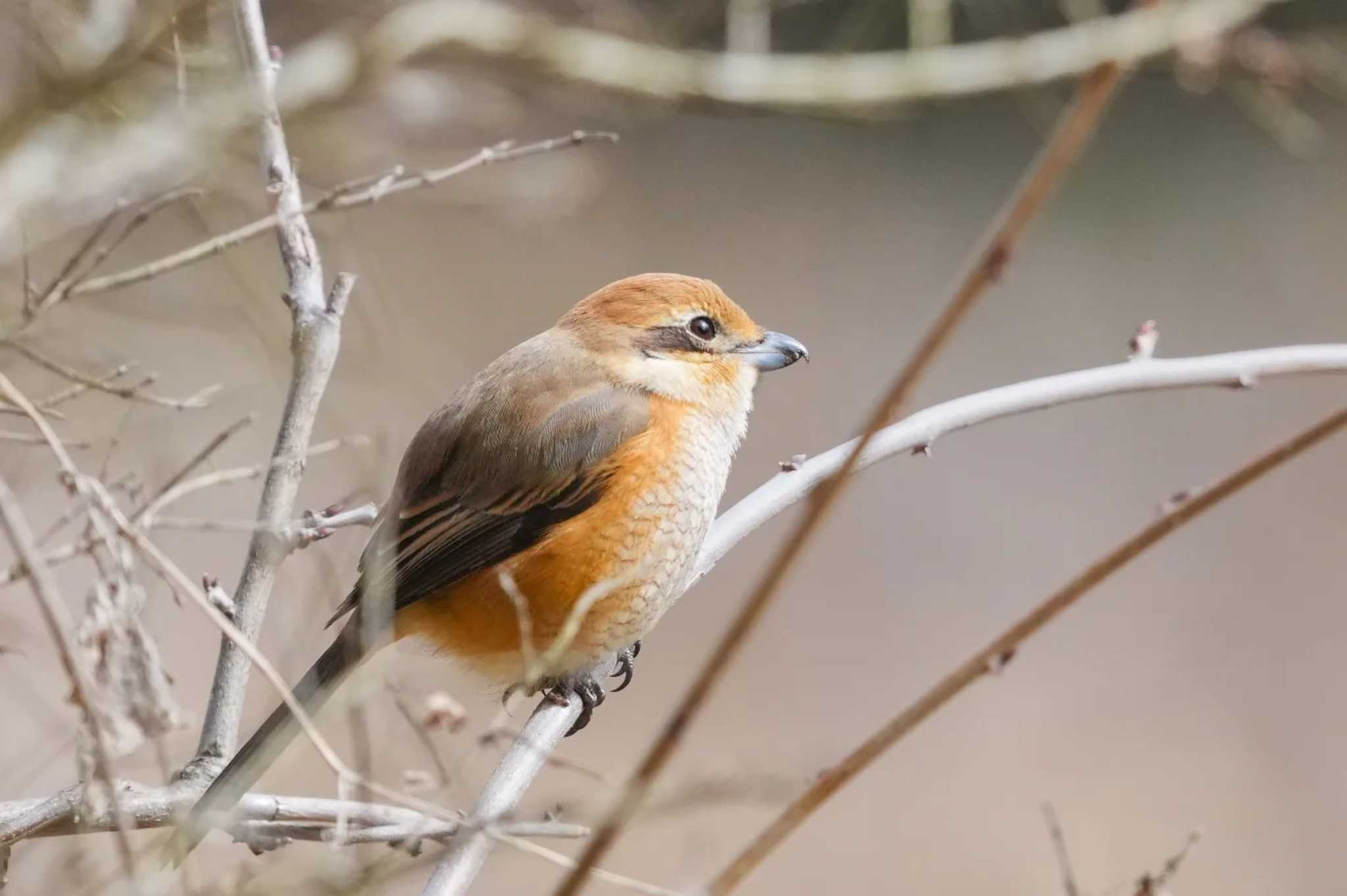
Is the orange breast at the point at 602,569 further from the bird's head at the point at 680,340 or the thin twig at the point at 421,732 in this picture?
the thin twig at the point at 421,732

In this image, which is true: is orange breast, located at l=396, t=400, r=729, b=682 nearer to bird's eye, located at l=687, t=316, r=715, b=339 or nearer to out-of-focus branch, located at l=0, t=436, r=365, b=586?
bird's eye, located at l=687, t=316, r=715, b=339

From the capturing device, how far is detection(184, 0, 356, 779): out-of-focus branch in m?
2.18

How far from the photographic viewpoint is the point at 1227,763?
21.0 feet

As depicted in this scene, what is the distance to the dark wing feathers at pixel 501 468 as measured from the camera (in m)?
2.81

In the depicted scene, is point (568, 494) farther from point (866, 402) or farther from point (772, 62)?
point (866, 402)

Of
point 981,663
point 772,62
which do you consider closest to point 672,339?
point 981,663

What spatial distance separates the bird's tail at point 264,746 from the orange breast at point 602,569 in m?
0.35

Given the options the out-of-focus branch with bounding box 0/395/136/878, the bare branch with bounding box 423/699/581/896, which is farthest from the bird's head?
the out-of-focus branch with bounding box 0/395/136/878

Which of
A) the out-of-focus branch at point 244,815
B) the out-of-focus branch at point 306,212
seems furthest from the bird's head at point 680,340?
the out-of-focus branch at point 244,815

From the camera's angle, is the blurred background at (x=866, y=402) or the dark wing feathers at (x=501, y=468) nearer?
the dark wing feathers at (x=501, y=468)

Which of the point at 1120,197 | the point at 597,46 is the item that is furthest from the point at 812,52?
the point at 597,46

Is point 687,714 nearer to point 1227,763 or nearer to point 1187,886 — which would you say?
point 1187,886

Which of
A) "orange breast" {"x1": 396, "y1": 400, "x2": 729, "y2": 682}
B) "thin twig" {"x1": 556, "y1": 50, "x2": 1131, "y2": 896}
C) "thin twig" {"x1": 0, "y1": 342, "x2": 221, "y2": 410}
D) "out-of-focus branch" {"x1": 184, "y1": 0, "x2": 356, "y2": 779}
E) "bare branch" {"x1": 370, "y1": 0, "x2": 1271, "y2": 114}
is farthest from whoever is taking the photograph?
"bare branch" {"x1": 370, "y1": 0, "x2": 1271, "y2": 114}

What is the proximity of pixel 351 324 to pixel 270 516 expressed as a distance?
3.21 meters
